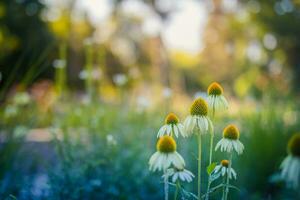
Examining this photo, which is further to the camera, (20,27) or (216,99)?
(20,27)

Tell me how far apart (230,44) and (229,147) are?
22606 mm

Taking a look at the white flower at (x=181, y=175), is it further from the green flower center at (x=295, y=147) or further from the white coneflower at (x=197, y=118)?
the green flower center at (x=295, y=147)

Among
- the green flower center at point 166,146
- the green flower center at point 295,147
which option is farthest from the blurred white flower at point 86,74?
the green flower center at point 295,147

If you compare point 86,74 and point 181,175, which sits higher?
point 86,74

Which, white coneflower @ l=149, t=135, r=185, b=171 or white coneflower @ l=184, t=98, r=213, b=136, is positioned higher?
white coneflower @ l=184, t=98, r=213, b=136

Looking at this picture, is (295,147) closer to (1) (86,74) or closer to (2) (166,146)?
(2) (166,146)

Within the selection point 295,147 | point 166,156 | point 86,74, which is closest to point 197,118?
point 166,156

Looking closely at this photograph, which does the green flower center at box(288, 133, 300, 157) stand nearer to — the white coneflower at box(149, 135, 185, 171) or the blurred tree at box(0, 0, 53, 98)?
the white coneflower at box(149, 135, 185, 171)

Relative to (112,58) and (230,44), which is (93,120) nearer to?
(112,58)

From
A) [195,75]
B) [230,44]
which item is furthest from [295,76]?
[195,75]

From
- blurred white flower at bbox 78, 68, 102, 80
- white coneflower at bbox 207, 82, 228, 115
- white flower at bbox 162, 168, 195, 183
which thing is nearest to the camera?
white flower at bbox 162, 168, 195, 183

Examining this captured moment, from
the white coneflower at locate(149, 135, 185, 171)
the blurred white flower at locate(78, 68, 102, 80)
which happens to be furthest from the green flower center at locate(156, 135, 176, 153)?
the blurred white flower at locate(78, 68, 102, 80)

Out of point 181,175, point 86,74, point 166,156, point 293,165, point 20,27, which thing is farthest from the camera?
point 20,27

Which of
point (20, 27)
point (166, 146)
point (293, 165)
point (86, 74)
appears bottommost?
point (293, 165)
